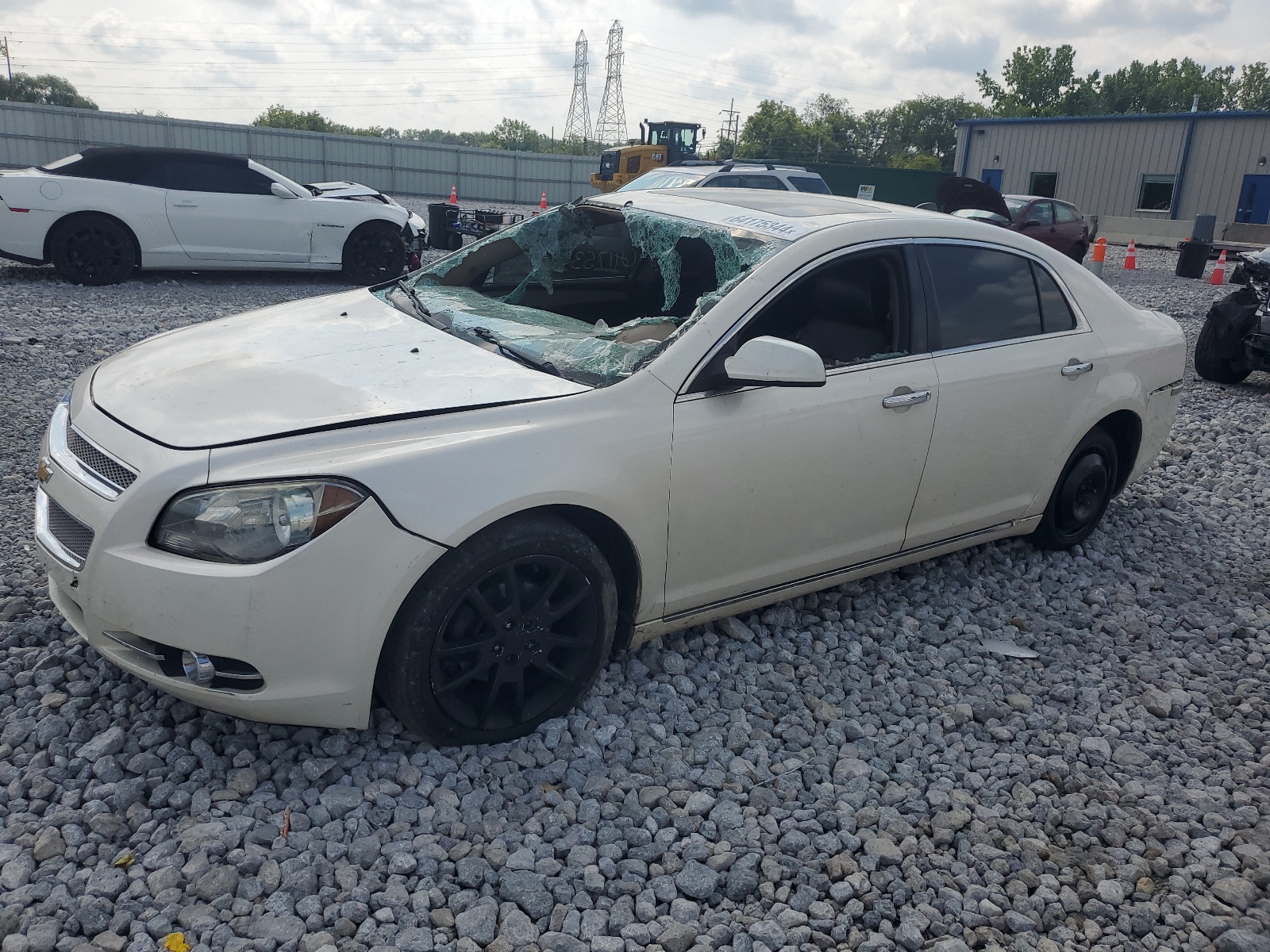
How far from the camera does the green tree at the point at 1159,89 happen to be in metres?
78.0

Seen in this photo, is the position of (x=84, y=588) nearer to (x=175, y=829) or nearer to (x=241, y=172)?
(x=175, y=829)

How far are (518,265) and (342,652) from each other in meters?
2.21

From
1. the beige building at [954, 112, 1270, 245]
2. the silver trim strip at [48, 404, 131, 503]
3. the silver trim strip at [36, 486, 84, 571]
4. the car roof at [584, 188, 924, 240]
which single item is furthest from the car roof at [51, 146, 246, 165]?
the beige building at [954, 112, 1270, 245]

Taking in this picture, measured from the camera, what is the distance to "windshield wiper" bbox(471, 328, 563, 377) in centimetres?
317

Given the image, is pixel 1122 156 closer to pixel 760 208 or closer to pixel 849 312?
pixel 760 208

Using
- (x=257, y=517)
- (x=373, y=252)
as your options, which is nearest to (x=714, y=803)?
(x=257, y=517)

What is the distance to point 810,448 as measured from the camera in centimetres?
335

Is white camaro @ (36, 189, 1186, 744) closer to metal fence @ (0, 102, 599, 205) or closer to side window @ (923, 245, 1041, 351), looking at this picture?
side window @ (923, 245, 1041, 351)

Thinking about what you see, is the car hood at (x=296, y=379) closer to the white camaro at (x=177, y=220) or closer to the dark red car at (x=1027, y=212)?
the white camaro at (x=177, y=220)

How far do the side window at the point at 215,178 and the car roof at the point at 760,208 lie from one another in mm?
7543

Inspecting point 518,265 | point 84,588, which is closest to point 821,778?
point 84,588

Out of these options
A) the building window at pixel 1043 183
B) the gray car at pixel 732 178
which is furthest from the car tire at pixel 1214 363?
the building window at pixel 1043 183

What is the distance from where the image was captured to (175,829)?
2537mm

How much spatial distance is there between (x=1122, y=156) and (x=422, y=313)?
1419 inches
